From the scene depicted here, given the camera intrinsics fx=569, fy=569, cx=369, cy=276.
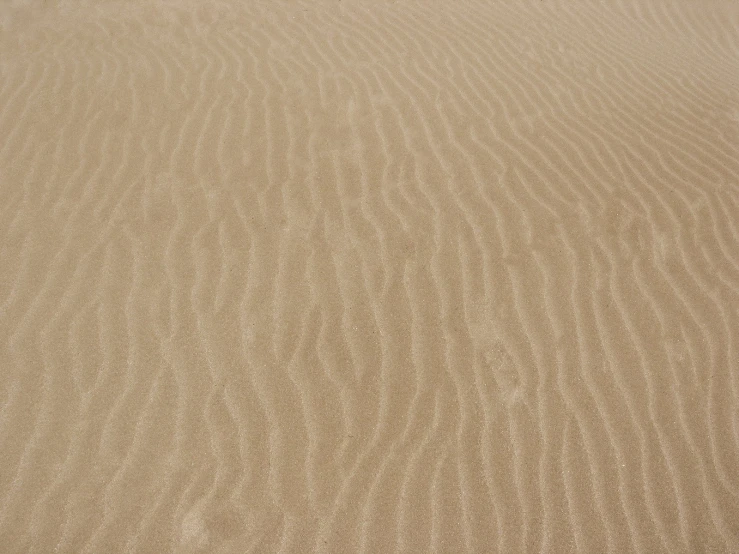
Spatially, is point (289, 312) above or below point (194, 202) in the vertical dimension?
below

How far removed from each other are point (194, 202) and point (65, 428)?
1669 mm

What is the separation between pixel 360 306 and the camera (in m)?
3.27

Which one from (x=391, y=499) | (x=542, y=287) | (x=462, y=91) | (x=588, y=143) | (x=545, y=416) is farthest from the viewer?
(x=462, y=91)

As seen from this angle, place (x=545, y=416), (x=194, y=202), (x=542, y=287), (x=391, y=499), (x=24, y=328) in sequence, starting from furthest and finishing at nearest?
(x=194, y=202) → (x=542, y=287) → (x=24, y=328) → (x=545, y=416) → (x=391, y=499)

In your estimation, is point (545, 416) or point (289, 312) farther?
point (289, 312)

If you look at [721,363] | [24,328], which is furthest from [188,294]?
[721,363]

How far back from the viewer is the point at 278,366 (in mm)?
2998

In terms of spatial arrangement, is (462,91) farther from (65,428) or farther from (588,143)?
(65,428)

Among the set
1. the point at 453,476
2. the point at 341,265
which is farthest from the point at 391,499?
the point at 341,265

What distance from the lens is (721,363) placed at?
10.3ft

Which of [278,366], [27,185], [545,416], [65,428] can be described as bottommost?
[545,416]

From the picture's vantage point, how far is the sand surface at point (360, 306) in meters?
2.58

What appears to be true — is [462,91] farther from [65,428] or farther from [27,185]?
[65,428]

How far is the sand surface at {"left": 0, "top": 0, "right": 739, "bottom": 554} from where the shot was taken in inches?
102
